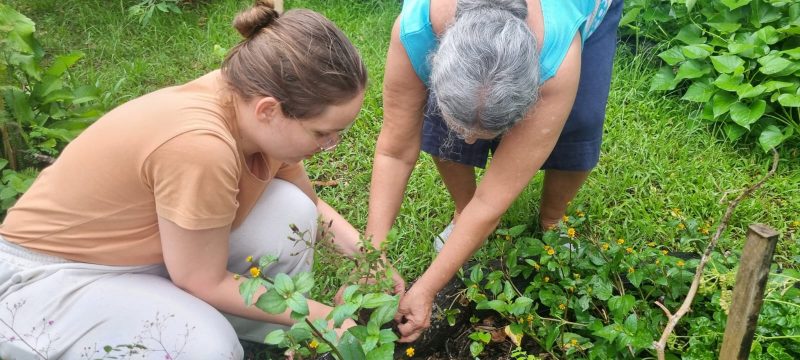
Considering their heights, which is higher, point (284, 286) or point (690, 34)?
point (284, 286)

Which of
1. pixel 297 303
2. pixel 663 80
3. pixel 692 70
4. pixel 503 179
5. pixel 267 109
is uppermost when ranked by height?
pixel 267 109

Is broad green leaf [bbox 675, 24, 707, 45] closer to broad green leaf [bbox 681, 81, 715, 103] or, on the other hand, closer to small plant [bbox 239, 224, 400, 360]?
broad green leaf [bbox 681, 81, 715, 103]

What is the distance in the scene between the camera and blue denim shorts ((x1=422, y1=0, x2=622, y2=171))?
7.21 feet

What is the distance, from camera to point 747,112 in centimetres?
322

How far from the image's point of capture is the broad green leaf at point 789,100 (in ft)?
10.1

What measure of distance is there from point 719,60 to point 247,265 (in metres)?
2.39

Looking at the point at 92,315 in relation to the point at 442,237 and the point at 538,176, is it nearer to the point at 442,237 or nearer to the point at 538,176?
the point at 442,237

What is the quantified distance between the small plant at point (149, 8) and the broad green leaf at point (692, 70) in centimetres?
283

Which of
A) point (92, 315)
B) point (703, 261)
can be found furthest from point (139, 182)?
point (703, 261)

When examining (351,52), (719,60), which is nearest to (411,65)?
(351,52)

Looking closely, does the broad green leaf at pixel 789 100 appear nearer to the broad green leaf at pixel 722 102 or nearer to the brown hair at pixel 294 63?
the broad green leaf at pixel 722 102

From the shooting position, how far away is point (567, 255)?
219 cm

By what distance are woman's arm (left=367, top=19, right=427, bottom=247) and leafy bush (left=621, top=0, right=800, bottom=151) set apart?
177 centimetres

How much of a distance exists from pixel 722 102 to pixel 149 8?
3240 mm
